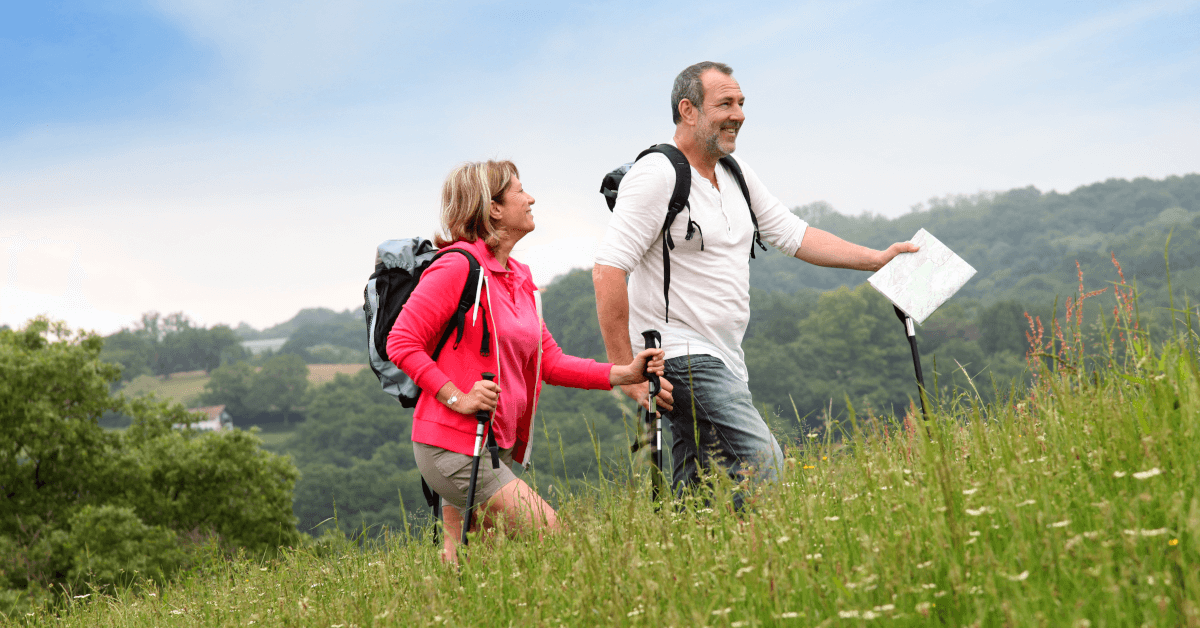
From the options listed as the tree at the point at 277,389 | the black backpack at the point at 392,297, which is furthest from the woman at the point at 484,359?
the tree at the point at 277,389

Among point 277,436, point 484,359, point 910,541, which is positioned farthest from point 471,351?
point 277,436

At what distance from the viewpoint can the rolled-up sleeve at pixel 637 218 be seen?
3.98 metres

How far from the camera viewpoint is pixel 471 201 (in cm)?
397

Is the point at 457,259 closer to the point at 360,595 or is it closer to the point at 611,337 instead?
the point at 611,337

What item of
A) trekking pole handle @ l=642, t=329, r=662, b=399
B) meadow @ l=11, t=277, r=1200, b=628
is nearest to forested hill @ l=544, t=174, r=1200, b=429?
trekking pole handle @ l=642, t=329, r=662, b=399

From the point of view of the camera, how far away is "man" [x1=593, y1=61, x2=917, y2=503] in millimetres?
3928

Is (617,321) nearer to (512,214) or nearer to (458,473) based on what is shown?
(512,214)

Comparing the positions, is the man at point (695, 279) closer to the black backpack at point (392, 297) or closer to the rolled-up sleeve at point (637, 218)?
the rolled-up sleeve at point (637, 218)

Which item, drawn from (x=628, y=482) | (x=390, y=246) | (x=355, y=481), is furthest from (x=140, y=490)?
(x=355, y=481)

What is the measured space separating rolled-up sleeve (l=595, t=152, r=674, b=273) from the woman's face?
0.37m

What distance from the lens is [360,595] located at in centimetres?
309

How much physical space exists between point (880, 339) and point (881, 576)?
265 feet

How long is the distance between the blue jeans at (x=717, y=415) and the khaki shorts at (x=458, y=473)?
0.79 meters

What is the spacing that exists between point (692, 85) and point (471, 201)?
123 cm
